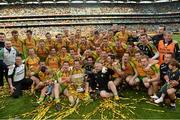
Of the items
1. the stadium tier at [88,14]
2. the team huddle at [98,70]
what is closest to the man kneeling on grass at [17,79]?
the team huddle at [98,70]

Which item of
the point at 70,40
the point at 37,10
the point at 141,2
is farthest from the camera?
the point at 141,2

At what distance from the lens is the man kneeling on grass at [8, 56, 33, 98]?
37.7ft

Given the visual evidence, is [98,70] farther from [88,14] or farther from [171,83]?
[88,14]

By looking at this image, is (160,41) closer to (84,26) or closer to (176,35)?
(176,35)

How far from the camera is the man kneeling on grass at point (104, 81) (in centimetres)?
1084

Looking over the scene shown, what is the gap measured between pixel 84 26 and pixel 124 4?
5.84m

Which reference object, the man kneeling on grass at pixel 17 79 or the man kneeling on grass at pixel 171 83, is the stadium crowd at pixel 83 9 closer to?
the man kneeling on grass at pixel 17 79

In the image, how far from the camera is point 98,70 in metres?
11.0

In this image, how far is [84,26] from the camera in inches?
1036

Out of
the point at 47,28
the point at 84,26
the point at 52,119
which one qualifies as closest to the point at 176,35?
the point at 84,26

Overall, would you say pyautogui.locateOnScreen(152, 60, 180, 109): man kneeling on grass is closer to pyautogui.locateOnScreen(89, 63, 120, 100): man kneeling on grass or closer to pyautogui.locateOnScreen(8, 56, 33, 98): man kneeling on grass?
pyautogui.locateOnScreen(89, 63, 120, 100): man kneeling on grass

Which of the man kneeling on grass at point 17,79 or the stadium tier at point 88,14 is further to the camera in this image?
the stadium tier at point 88,14

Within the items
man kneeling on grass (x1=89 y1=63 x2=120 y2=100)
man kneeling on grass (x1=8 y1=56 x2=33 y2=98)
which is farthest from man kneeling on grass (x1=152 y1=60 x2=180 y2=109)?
man kneeling on grass (x1=8 y1=56 x2=33 y2=98)

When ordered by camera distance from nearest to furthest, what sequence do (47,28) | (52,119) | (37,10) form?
(52,119)
(47,28)
(37,10)
